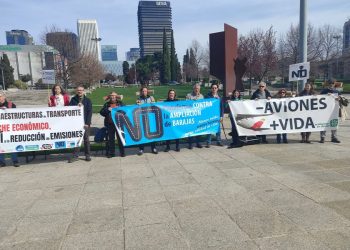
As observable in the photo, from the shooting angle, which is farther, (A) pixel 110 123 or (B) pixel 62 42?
(B) pixel 62 42

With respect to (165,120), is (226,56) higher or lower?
higher

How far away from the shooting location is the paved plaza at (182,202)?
382 cm

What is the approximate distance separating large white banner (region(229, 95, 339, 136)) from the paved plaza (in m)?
1.16

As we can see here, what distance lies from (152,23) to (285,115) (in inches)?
7289

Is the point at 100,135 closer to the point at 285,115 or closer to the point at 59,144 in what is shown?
the point at 59,144

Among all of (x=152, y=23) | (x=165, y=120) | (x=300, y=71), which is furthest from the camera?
(x=152, y=23)

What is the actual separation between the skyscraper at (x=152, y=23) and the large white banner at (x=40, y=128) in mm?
170575

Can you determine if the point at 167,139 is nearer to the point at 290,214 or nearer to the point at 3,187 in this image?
the point at 3,187

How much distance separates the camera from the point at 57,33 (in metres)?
38.5

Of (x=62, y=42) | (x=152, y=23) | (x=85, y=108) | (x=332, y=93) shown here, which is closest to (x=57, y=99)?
(x=85, y=108)

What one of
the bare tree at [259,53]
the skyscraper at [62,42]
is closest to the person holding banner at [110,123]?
the bare tree at [259,53]

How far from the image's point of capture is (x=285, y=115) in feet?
30.0

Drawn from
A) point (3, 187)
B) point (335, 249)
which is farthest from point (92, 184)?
point (335, 249)

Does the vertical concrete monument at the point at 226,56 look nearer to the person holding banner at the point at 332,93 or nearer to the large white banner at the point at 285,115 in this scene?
the person holding banner at the point at 332,93
